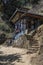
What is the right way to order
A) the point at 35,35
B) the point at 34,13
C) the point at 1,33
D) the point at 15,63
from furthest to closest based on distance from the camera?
1. the point at 1,33
2. the point at 34,13
3. the point at 35,35
4. the point at 15,63

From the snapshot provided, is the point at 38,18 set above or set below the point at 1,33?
above

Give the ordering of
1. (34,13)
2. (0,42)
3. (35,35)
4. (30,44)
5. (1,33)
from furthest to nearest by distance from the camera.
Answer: (1,33) → (0,42) → (34,13) → (35,35) → (30,44)

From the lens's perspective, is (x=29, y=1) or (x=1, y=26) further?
(x=29, y=1)

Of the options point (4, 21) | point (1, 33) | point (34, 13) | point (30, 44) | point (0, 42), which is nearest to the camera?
point (30, 44)

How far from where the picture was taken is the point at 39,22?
2553 cm

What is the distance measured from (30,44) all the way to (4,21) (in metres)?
17.3

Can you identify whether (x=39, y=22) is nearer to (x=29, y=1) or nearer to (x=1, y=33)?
(x=1, y=33)

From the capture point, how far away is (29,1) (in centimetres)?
3744

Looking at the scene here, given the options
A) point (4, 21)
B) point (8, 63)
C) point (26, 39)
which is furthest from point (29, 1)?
point (8, 63)

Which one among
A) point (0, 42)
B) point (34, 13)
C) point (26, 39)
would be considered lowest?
point (0, 42)

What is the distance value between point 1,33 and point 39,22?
6.49m

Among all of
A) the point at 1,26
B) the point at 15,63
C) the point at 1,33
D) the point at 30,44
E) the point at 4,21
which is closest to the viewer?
the point at 15,63

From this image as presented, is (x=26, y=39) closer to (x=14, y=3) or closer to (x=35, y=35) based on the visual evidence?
(x=35, y=35)

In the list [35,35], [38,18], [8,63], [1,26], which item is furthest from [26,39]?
[1,26]
